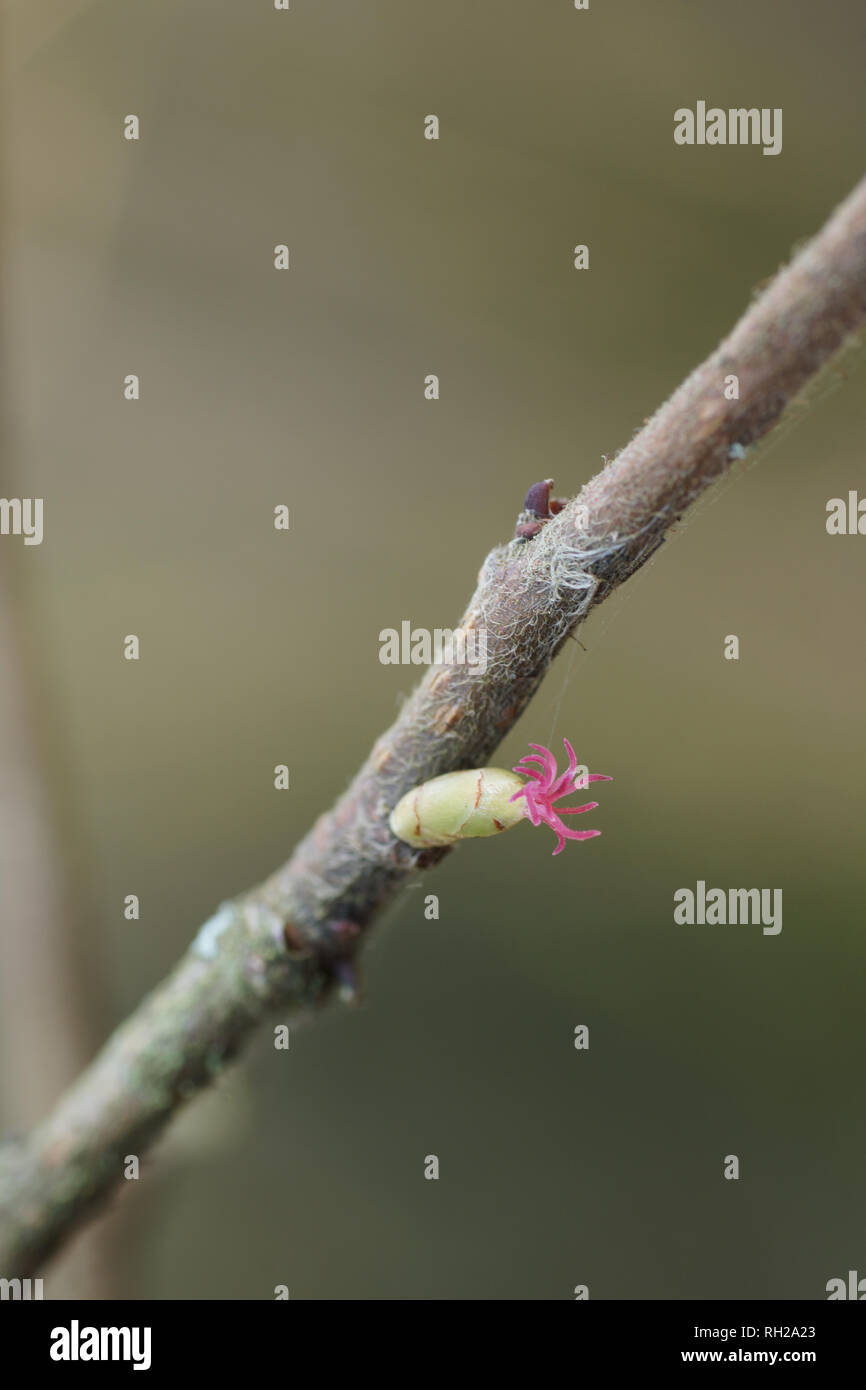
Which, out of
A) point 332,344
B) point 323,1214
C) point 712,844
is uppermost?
point 332,344

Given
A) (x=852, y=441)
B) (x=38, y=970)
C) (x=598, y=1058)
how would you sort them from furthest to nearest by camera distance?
1. (x=598, y=1058)
2. (x=852, y=441)
3. (x=38, y=970)

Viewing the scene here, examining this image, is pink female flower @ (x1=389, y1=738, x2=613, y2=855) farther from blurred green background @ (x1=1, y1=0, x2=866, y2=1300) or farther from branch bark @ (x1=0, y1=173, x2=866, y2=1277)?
blurred green background @ (x1=1, y1=0, x2=866, y2=1300)

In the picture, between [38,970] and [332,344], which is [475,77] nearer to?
[332,344]

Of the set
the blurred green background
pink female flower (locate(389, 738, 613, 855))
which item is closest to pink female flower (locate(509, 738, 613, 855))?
pink female flower (locate(389, 738, 613, 855))

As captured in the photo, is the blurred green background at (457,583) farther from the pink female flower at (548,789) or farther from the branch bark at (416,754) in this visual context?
the pink female flower at (548,789)

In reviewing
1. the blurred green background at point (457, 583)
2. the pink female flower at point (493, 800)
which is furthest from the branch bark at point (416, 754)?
the blurred green background at point (457, 583)

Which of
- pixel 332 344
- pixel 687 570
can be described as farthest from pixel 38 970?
pixel 332 344
